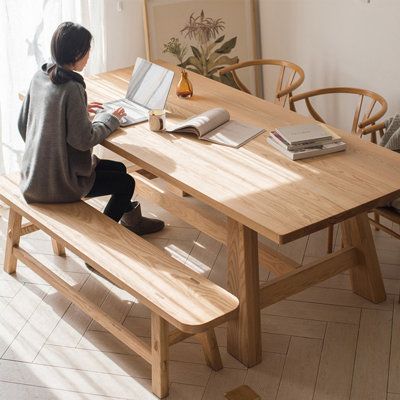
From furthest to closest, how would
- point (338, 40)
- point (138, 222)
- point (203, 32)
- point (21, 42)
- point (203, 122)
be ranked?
1. point (203, 32)
2. point (338, 40)
3. point (21, 42)
4. point (138, 222)
5. point (203, 122)

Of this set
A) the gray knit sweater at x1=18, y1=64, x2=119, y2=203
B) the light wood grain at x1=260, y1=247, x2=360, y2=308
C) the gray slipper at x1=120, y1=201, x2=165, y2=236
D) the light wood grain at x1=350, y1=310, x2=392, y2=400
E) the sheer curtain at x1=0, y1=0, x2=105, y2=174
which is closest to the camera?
the light wood grain at x1=350, y1=310, x2=392, y2=400

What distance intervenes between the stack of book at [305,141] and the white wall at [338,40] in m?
1.19

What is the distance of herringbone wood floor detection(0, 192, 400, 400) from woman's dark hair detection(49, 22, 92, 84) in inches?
43.1

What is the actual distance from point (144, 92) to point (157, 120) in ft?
1.21

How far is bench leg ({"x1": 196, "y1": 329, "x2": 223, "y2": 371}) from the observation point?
3604mm

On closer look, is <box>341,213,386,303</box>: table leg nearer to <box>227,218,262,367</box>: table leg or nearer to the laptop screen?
<box>227,218,262,367</box>: table leg

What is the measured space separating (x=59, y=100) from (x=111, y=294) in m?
1.00

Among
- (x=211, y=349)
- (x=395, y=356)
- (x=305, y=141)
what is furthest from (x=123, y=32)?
(x=395, y=356)

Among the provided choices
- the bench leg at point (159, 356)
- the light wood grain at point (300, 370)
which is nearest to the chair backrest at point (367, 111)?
the light wood grain at point (300, 370)

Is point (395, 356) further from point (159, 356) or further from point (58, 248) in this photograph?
point (58, 248)

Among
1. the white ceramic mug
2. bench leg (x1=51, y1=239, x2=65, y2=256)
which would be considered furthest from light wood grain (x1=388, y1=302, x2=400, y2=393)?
bench leg (x1=51, y1=239, x2=65, y2=256)

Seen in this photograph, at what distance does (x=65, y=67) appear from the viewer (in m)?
3.87

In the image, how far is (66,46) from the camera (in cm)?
382

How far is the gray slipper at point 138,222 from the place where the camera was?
15.5 ft
